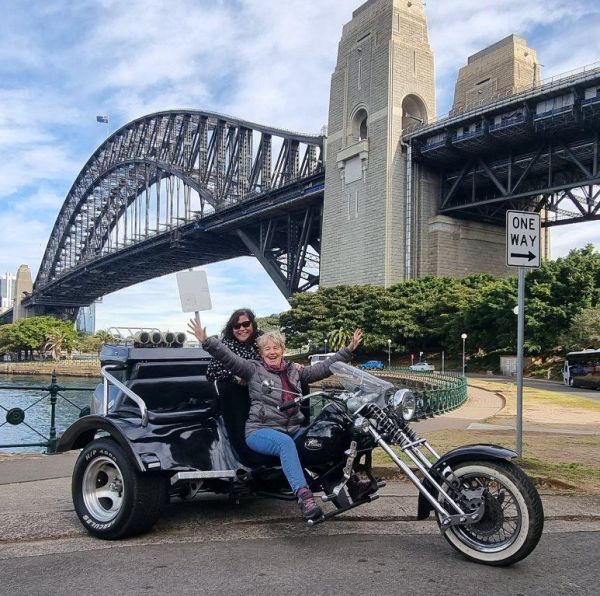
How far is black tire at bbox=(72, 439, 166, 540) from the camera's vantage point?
4191mm

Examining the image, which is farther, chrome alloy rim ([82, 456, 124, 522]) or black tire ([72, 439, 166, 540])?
chrome alloy rim ([82, 456, 124, 522])

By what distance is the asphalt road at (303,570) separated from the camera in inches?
132

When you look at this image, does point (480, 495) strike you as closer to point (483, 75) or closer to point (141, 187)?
point (483, 75)

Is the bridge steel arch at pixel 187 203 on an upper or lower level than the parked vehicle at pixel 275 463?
upper

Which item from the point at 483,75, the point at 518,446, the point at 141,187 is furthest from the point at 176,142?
the point at 518,446

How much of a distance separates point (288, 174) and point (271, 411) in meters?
66.4

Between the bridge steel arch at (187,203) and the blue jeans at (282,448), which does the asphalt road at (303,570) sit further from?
the bridge steel arch at (187,203)

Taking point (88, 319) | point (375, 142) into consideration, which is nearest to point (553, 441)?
point (375, 142)

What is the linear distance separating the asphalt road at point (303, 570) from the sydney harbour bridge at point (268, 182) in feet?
138

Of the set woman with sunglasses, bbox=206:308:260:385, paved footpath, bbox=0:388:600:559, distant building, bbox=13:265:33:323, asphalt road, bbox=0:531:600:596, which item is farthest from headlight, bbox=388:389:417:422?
distant building, bbox=13:265:33:323

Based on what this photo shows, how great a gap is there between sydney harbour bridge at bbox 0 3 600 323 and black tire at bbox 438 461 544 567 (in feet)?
138

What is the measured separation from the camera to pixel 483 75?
65.4 metres

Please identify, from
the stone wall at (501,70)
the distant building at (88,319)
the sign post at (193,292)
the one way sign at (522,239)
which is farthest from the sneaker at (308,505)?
the distant building at (88,319)

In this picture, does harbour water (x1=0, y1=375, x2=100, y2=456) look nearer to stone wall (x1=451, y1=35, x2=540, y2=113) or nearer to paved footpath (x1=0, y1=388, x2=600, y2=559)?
paved footpath (x1=0, y1=388, x2=600, y2=559)
